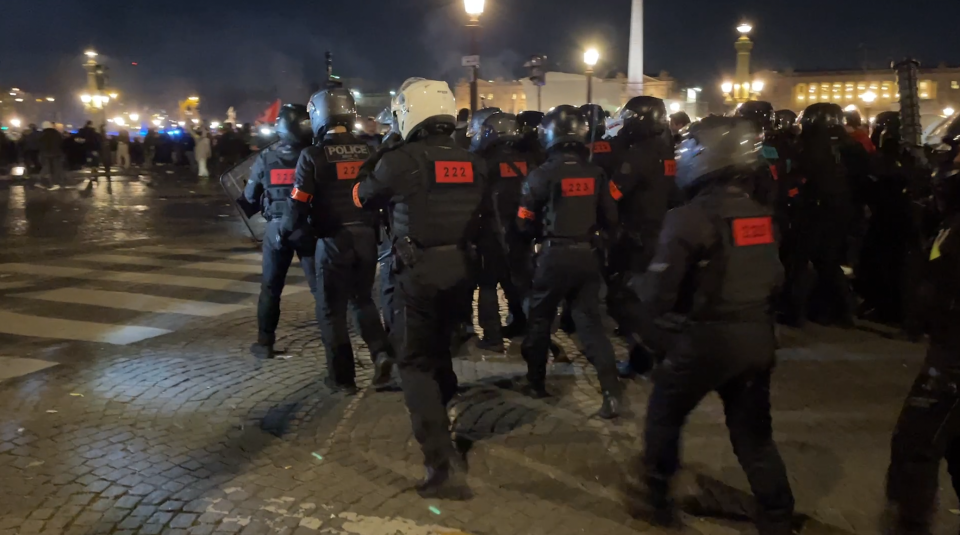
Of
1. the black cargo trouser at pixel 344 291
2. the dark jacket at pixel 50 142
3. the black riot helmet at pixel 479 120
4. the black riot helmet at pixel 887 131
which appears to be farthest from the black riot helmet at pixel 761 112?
the dark jacket at pixel 50 142

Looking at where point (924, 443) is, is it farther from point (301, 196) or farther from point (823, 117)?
point (823, 117)

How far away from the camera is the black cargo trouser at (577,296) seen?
526 cm

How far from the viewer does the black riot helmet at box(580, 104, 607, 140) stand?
6223mm

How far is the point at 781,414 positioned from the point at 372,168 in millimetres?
3314

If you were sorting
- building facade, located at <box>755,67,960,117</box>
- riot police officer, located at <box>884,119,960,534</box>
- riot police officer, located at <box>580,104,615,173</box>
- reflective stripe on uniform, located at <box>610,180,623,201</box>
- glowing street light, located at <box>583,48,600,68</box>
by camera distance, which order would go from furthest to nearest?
building facade, located at <box>755,67,960,117</box> < glowing street light, located at <box>583,48,600,68</box> < riot police officer, located at <box>580,104,615,173</box> < reflective stripe on uniform, located at <box>610,180,623,201</box> < riot police officer, located at <box>884,119,960,534</box>

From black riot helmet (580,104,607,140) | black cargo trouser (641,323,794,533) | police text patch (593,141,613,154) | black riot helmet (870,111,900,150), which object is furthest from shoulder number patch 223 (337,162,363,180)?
black riot helmet (870,111,900,150)

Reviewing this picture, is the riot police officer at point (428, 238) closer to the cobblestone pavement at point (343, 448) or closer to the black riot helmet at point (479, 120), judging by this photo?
the cobblestone pavement at point (343, 448)

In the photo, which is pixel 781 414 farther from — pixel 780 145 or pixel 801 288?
pixel 780 145

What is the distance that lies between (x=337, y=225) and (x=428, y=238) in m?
1.54

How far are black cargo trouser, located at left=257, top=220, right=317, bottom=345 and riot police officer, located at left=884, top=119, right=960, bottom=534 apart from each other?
4.00m

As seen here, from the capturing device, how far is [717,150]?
10.9 feet

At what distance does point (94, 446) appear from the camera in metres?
4.76

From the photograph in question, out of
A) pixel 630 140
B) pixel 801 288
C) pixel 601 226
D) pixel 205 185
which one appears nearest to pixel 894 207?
pixel 801 288

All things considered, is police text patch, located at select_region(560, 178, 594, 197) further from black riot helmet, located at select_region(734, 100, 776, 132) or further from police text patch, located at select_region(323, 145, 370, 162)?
black riot helmet, located at select_region(734, 100, 776, 132)
